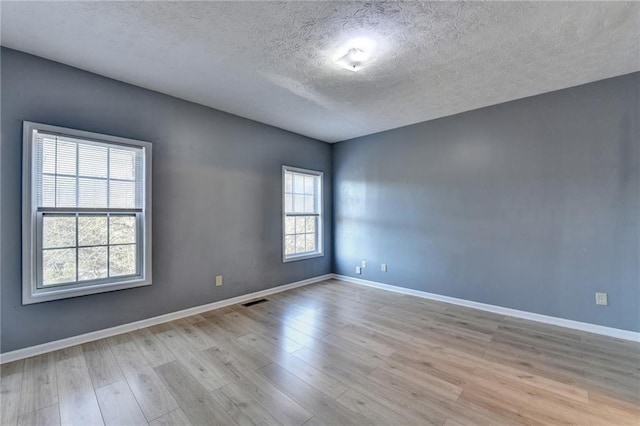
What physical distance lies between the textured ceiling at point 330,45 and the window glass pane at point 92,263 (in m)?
Answer: 1.82

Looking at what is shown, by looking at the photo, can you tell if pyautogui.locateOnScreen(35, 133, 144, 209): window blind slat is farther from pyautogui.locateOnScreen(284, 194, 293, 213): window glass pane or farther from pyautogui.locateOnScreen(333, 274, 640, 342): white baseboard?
pyautogui.locateOnScreen(333, 274, 640, 342): white baseboard

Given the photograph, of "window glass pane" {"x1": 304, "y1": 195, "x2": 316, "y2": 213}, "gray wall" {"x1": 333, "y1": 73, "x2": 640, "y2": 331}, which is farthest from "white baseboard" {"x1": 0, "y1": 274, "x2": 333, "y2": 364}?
"gray wall" {"x1": 333, "y1": 73, "x2": 640, "y2": 331}

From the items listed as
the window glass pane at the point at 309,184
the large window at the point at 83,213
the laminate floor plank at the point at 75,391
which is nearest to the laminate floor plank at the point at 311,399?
the laminate floor plank at the point at 75,391

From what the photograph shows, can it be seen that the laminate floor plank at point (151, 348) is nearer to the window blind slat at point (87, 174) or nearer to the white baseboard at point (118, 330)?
the white baseboard at point (118, 330)

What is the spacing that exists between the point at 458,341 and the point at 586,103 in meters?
2.95

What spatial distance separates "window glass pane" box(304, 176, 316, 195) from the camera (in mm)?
5023

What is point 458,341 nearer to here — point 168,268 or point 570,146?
point 570,146

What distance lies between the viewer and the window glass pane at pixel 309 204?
502 centimetres

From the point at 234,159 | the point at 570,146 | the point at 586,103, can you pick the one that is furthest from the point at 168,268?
the point at 586,103

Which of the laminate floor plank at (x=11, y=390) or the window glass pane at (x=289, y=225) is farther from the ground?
the window glass pane at (x=289, y=225)

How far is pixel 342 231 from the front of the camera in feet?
17.1

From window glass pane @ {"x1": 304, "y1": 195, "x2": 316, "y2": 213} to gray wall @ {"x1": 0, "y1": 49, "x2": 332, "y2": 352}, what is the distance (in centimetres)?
60

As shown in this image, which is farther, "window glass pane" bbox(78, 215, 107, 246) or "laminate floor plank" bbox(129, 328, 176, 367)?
"window glass pane" bbox(78, 215, 107, 246)

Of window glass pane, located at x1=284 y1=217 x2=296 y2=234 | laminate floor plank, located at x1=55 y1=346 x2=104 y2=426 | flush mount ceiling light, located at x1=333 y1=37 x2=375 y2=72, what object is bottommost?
laminate floor plank, located at x1=55 y1=346 x2=104 y2=426
